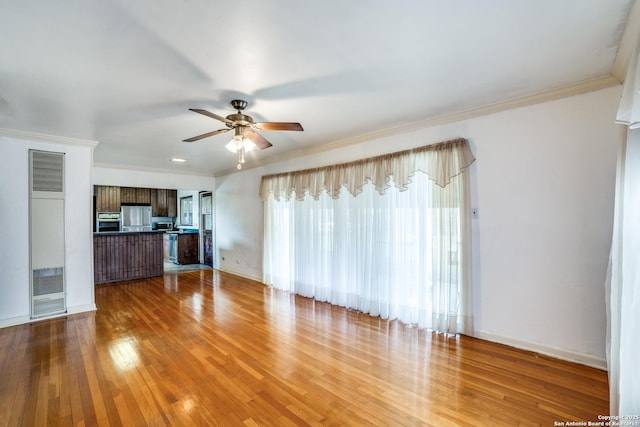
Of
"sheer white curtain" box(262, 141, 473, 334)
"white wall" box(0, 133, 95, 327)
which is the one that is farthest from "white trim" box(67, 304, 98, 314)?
"sheer white curtain" box(262, 141, 473, 334)

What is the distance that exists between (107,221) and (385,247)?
7.54 metres

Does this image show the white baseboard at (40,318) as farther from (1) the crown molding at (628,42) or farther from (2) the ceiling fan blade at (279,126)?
(1) the crown molding at (628,42)

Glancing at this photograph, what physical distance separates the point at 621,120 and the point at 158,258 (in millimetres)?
7491

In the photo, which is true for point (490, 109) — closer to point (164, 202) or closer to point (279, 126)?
point (279, 126)

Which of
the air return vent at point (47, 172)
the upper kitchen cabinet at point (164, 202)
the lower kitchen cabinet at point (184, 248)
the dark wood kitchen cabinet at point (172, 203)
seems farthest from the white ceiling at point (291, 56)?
the dark wood kitchen cabinet at point (172, 203)

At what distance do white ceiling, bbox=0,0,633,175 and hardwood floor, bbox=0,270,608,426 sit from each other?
2.48 metres

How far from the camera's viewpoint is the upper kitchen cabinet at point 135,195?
25.1 ft

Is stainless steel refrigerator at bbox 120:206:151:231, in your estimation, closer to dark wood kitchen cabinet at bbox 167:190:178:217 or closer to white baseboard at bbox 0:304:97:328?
dark wood kitchen cabinet at bbox 167:190:178:217

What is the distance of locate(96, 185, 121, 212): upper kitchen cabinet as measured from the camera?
7.17 metres

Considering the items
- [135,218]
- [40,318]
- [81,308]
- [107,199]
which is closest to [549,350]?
[81,308]

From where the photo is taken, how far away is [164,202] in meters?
8.67

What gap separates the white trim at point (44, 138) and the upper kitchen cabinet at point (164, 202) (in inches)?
170

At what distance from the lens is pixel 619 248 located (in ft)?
5.34

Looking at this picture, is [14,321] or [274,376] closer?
[274,376]
